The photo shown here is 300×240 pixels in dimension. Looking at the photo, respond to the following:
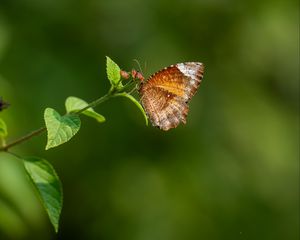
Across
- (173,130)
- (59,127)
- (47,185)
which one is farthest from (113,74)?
(173,130)

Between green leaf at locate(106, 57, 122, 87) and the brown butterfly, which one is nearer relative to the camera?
green leaf at locate(106, 57, 122, 87)

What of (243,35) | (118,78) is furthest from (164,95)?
(243,35)

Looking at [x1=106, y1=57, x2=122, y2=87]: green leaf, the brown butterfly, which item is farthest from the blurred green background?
[x1=106, y1=57, x2=122, y2=87]: green leaf

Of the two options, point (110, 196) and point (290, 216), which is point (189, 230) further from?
point (290, 216)

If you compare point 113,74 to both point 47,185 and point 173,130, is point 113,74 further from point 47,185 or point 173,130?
point 173,130

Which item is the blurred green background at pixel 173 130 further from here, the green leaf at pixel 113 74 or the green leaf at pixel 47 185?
the green leaf at pixel 113 74

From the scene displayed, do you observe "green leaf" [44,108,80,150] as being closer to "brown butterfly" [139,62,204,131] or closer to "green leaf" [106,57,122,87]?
"green leaf" [106,57,122,87]
